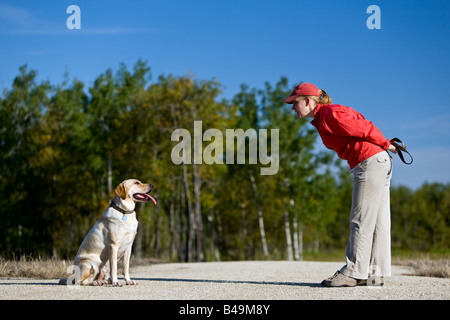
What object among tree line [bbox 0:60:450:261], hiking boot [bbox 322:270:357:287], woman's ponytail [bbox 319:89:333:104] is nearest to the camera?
hiking boot [bbox 322:270:357:287]

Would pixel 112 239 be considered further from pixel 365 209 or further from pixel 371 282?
pixel 371 282

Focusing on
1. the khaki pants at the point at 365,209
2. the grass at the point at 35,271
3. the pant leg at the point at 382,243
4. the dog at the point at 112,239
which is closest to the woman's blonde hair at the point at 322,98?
the khaki pants at the point at 365,209

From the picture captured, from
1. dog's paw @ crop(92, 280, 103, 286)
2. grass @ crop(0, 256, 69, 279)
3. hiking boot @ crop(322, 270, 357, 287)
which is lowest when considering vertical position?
grass @ crop(0, 256, 69, 279)

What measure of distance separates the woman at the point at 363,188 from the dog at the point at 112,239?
2774 mm

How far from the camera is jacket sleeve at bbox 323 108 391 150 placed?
682cm

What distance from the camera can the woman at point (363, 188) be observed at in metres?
6.89

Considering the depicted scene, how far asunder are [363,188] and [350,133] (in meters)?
0.78

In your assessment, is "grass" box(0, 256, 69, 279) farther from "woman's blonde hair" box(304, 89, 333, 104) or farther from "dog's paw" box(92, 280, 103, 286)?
"woman's blonde hair" box(304, 89, 333, 104)

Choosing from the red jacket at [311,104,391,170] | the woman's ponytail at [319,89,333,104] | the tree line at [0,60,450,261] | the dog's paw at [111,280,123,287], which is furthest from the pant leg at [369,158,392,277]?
the tree line at [0,60,450,261]

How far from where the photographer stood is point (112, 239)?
277 inches

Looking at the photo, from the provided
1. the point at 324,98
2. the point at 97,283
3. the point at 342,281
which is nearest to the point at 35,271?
the point at 97,283

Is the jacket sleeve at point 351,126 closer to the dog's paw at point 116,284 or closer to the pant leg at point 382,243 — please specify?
A: the pant leg at point 382,243

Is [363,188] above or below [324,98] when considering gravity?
below
